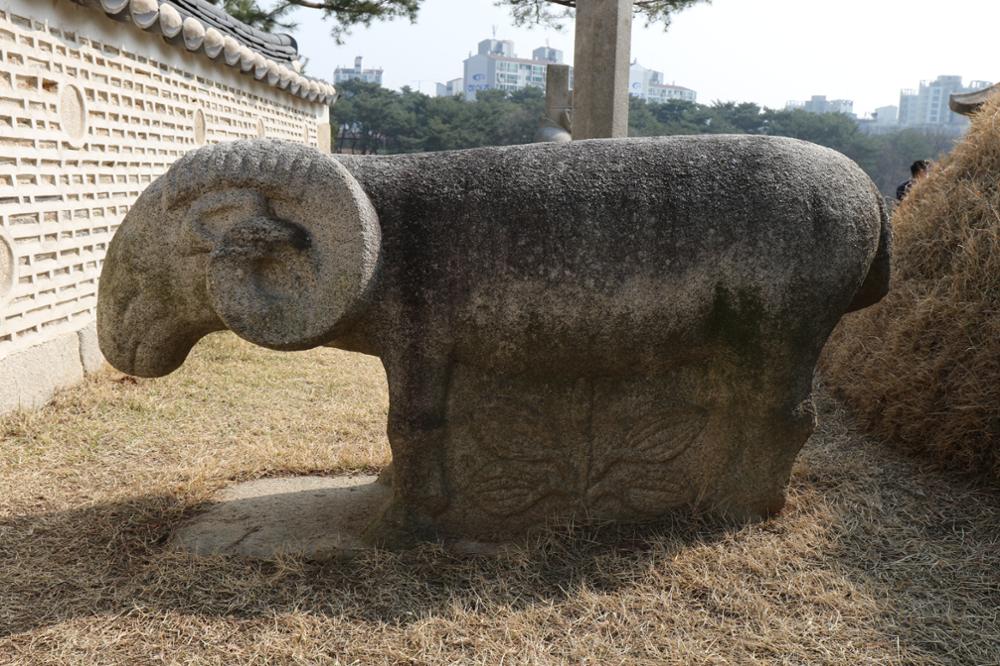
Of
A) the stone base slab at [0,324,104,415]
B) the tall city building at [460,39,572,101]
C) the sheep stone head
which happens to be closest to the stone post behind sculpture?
the stone base slab at [0,324,104,415]

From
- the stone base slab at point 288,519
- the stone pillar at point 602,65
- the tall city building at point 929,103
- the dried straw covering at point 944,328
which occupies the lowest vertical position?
the stone base slab at point 288,519

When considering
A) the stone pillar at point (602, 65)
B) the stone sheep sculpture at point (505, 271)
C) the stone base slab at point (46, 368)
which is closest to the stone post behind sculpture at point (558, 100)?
the stone pillar at point (602, 65)

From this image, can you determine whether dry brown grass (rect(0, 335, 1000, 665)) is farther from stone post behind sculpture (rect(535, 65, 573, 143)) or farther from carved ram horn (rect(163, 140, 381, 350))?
stone post behind sculpture (rect(535, 65, 573, 143))

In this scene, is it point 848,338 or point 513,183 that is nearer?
point 513,183

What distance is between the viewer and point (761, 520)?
2.67 m

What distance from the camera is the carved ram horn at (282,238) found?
2232 millimetres

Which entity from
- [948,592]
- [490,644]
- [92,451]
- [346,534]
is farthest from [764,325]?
[92,451]

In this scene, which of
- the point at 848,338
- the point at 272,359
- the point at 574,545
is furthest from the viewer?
the point at 272,359

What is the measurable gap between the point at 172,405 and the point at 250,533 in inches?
70.0

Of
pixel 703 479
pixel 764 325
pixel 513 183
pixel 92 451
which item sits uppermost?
pixel 513 183

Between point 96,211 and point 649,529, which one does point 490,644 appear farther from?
point 96,211

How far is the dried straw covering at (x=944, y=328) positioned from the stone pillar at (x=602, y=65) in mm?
2715

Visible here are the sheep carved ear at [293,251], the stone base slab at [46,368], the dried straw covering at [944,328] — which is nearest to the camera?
the sheep carved ear at [293,251]

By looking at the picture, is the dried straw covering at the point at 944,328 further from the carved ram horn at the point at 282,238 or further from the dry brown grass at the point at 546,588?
the carved ram horn at the point at 282,238
